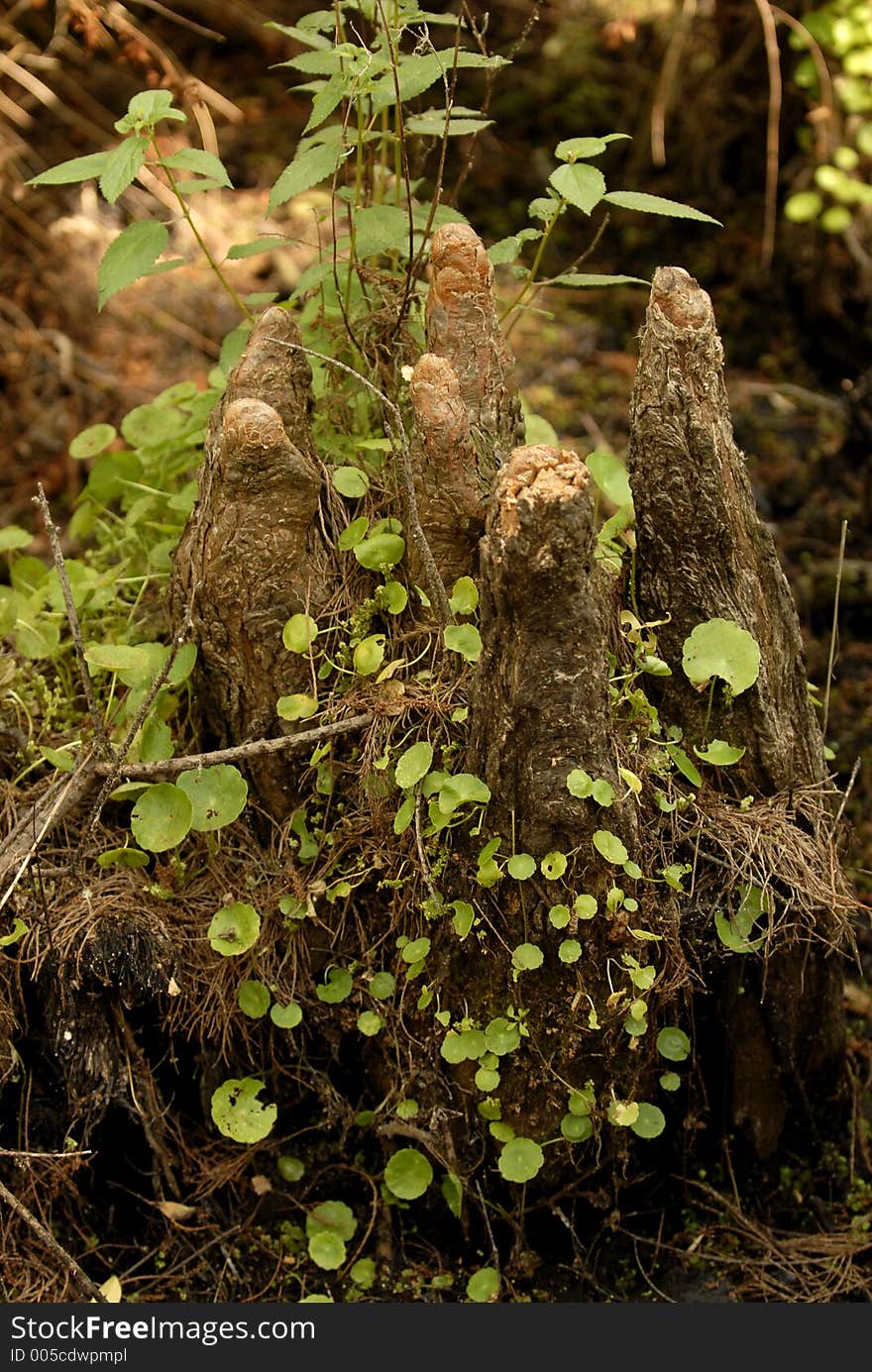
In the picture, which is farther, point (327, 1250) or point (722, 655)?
point (327, 1250)

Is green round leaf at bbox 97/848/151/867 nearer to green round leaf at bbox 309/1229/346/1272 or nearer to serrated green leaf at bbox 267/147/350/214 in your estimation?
green round leaf at bbox 309/1229/346/1272

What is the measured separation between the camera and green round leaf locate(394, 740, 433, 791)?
6.89 feet

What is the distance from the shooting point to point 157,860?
240 centimetres

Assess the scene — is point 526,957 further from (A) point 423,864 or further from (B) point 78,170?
(B) point 78,170

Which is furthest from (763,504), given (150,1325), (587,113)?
(150,1325)

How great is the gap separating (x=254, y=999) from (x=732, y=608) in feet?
3.62

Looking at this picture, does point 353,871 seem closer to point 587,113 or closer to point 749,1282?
point 749,1282

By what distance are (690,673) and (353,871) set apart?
0.69 m

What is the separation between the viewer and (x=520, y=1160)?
2170 millimetres

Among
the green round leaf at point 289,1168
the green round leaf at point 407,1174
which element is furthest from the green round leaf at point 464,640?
the green round leaf at point 289,1168

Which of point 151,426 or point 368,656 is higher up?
point 151,426

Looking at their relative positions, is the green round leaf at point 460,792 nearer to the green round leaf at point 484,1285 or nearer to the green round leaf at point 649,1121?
the green round leaf at point 649,1121

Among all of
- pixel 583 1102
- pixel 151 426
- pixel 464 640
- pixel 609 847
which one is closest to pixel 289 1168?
pixel 583 1102

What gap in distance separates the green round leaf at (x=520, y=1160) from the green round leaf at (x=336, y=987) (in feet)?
1.28
